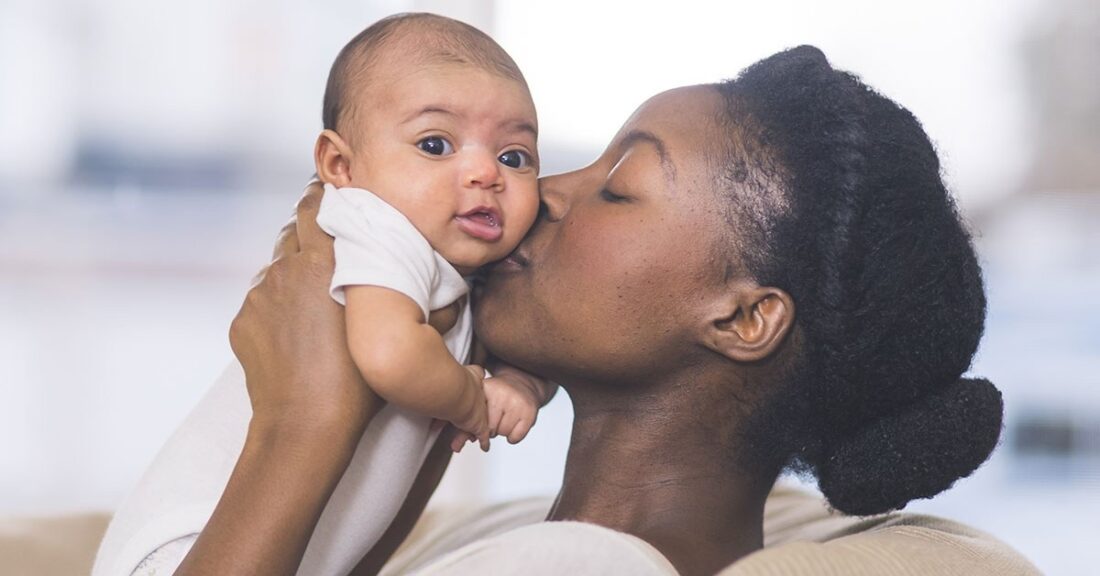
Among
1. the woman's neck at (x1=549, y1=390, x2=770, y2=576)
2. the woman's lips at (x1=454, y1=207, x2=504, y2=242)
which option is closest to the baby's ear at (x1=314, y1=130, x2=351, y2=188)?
the woman's lips at (x1=454, y1=207, x2=504, y2=242)

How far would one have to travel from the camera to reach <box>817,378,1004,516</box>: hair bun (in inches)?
55.9

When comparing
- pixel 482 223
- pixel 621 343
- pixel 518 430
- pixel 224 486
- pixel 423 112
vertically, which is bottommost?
pixel 224 486

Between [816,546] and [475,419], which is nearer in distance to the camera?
[816,546]

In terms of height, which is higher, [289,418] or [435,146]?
[435,146]

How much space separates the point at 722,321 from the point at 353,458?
0.45 metres

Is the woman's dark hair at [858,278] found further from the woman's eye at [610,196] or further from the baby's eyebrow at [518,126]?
the baby's eyebrow at [518,126]

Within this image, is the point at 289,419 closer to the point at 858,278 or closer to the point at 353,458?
the point at 353,458

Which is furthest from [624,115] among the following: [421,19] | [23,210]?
[421,19]

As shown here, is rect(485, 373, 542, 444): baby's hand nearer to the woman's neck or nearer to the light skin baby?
the light skin baby

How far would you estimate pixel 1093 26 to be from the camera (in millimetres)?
3715

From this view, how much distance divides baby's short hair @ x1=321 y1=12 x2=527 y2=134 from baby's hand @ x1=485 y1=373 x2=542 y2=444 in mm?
355

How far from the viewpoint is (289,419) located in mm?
1263

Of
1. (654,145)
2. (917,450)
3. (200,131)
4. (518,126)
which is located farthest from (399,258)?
(200,131)

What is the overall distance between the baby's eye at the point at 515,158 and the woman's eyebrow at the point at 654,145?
0.38ft
